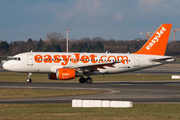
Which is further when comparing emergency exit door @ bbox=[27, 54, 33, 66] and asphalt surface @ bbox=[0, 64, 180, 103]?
emergency exit door @ bbox=[27, 54, 33, 66]

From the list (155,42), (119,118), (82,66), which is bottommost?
(119,118)

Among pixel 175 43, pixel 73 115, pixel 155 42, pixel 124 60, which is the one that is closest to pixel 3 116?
pixel 73 115

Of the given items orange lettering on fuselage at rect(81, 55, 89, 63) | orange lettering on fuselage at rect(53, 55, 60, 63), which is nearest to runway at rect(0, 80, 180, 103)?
orange lettering on fuselage at rect(53, 55, 60, 63)

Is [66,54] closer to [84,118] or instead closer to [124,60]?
[124,60]

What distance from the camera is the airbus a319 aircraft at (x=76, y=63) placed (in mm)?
42562

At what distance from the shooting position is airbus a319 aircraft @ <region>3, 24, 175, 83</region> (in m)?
42.6

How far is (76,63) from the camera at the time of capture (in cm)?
4369

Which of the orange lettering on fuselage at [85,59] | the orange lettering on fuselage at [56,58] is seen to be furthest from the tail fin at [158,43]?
the orange lettering on fuselage at [56,58]

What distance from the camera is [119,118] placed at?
1521 cm

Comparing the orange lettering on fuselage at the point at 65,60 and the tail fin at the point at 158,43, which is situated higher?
the tail fin at the point at 158,43

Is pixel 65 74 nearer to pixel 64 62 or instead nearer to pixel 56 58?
pixel 64 62

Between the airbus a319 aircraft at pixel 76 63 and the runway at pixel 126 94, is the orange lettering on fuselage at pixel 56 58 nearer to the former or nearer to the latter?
the airbus a319 aircraft at pixel 76 63

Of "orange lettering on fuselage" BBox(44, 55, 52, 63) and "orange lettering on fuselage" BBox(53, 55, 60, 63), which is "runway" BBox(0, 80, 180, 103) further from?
"orange lettering on fuselage" BBox(44, 55, 52, 63)

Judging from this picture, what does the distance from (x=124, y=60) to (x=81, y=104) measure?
26355 millimetres
